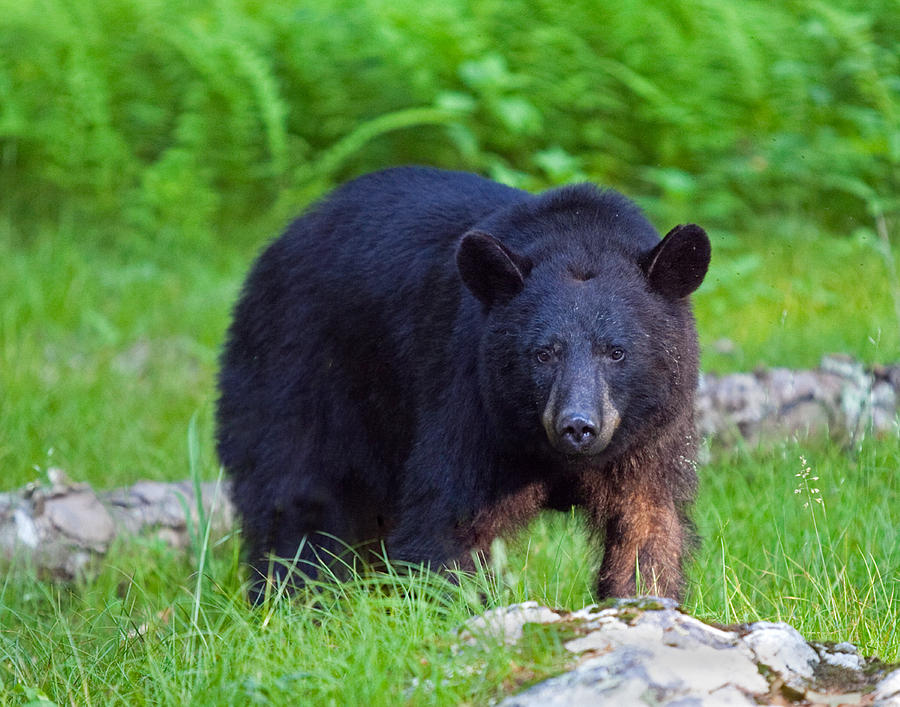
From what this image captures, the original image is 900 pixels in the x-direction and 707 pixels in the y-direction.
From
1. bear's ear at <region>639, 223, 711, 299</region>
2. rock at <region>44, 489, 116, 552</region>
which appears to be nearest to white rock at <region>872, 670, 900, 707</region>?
bear's ear at <region>639, 223, 711, 299</region>

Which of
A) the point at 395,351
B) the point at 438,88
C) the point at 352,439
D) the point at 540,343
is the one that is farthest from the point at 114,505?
the point at 438,88

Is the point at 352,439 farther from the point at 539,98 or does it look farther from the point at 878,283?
the point at 539,98

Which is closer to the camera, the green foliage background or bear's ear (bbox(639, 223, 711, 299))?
bear's ear (bbox(639, 223, 711, 299))

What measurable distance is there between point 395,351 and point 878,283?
159 inches

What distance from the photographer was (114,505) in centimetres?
548

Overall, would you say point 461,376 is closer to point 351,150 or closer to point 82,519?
point 82,519

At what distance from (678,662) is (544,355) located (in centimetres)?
135

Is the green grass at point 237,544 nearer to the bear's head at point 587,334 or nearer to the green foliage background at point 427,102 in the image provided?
the bear's head at point 587,334

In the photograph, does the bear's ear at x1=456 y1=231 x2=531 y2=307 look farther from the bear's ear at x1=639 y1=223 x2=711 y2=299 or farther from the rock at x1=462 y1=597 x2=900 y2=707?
the rock at x1=462 y1=597 x2=900 y2=707

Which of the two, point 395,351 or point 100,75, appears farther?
point 100,75

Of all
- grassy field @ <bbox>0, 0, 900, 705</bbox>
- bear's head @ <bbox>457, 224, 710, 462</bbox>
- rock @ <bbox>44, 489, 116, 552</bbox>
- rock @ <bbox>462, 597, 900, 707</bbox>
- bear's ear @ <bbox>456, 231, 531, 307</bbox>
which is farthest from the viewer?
grassy field @ <bbox>0, 0, 900, 705</bbox>

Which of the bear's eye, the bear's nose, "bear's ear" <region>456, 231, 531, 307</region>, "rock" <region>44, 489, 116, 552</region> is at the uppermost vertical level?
"bear's ear" <region>456, 231, 531, 307</region>

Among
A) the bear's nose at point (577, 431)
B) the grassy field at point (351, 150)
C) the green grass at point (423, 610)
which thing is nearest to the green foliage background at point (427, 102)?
the grassy field at point (351, 150)

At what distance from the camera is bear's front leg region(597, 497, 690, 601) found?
13.6ft
